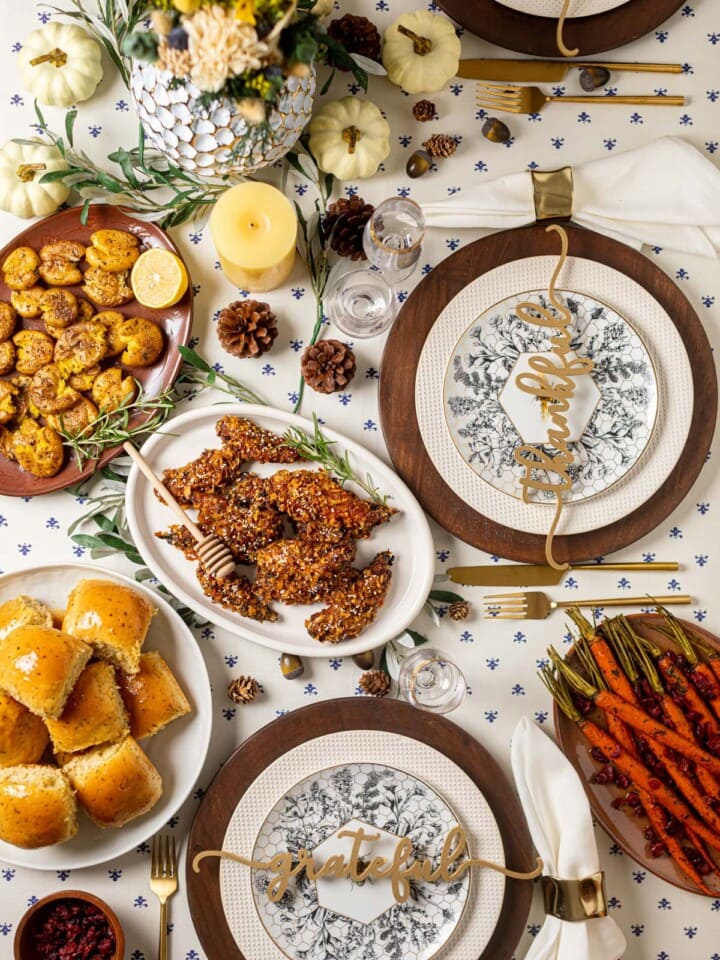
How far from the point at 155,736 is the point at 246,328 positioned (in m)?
0.89

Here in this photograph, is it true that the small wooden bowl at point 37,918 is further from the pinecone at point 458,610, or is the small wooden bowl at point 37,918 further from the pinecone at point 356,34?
the pinecone at point 356,34

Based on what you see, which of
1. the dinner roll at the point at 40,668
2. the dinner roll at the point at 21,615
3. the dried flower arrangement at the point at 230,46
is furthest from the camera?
the dinner roll at the point at 21,615

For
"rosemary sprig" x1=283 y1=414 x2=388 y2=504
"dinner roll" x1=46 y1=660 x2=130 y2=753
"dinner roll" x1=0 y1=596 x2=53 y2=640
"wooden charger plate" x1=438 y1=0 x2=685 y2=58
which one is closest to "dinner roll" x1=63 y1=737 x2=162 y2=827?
"dinner roll" x1=46 y1=660 x2=130 y2=753

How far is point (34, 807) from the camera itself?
59.3 inches

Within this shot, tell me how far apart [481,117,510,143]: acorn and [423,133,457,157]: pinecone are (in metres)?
0.08

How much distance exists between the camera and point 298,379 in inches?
70.2

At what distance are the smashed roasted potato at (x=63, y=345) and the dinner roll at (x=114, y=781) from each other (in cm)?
58

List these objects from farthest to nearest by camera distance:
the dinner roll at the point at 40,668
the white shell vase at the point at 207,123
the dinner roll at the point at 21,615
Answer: the dinner roll at the point at 21,615, the dinner roll at the point at 40,668, the white shell vase at the point at 207,123

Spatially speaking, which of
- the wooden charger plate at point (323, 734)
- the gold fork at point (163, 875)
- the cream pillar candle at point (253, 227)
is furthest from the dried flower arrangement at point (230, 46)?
the gold fork at point (163, 875)

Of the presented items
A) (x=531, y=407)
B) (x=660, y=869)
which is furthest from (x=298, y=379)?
(x=660, y=869)

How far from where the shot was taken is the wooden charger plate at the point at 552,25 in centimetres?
173

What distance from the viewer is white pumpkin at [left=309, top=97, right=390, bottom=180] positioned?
169 centimetres

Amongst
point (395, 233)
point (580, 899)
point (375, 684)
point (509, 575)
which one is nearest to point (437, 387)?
point (395, 233)

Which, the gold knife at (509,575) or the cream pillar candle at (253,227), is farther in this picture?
the gold knife at (509,575)
